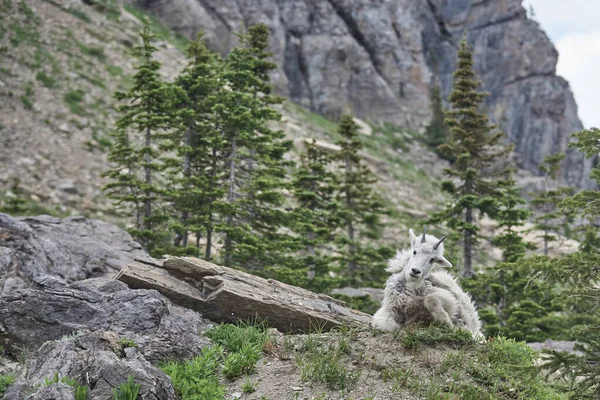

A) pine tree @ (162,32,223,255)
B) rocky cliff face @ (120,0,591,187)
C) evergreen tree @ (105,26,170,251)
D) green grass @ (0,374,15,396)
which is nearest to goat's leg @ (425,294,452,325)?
green grass @ (0,374,15,396)

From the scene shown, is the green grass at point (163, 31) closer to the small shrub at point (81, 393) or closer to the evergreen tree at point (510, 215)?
the evergreen tree at point (510, 215)

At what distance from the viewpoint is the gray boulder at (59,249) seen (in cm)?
1030

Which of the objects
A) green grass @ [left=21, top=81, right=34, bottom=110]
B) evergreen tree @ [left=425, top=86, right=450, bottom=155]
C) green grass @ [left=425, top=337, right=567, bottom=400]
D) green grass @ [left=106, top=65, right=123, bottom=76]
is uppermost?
evergreen tree @ [left=425, top=86, right=450, bottom=155]

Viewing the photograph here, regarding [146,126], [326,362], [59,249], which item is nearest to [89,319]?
[326,362]

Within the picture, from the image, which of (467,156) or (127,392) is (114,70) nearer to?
(467,156)

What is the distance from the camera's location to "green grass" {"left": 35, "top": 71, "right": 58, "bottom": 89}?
31.4m

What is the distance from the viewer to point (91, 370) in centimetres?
614

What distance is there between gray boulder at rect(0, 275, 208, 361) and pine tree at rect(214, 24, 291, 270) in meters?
7.73

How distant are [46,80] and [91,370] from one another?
30.3m

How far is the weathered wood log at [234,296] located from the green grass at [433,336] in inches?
63.6

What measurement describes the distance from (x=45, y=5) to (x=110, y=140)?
16047mm

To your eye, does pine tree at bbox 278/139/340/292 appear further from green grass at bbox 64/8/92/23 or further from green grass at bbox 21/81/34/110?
green grass at bbox 64/8/92/23

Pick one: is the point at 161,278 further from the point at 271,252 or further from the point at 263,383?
A: the point at 271,252

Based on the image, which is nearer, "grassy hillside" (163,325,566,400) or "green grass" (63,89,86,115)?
"grassy hillside" (163,325,566,400)
